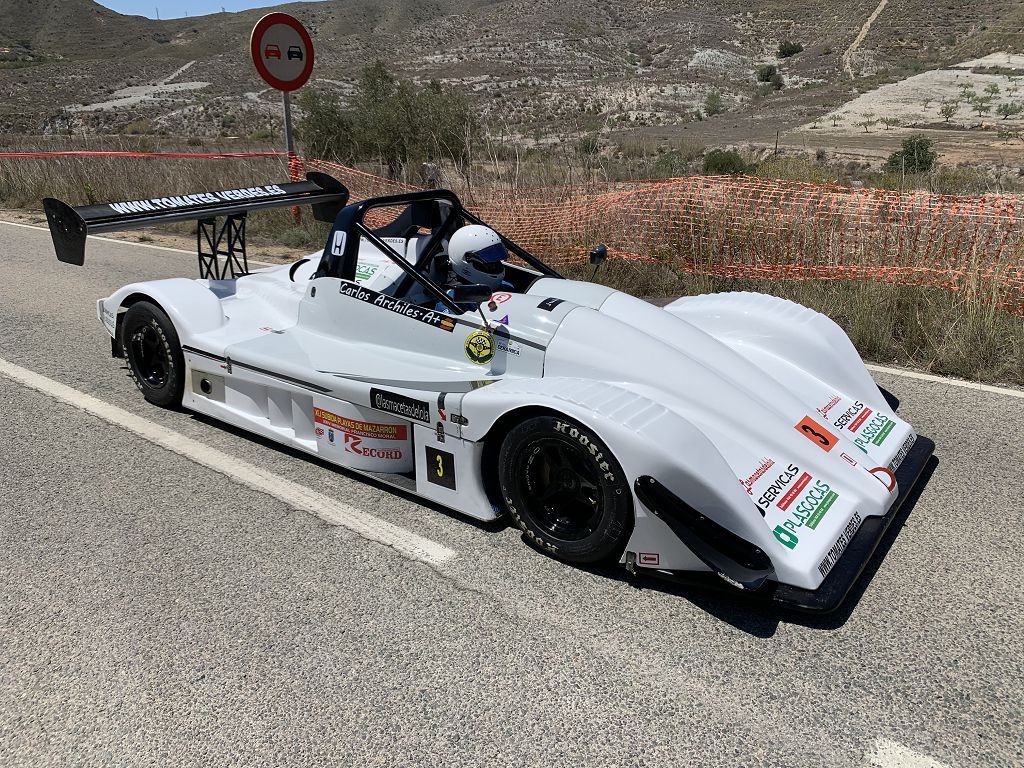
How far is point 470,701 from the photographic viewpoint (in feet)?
8.91

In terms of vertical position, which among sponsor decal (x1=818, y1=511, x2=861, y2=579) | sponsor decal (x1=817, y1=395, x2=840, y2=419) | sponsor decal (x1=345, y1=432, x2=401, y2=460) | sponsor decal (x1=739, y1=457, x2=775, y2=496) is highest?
sponsor decal (x1=817, y1=395, x2=840, y2=419)

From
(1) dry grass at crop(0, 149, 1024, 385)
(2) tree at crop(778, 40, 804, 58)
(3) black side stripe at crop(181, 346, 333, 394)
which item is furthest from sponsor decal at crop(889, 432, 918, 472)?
(2) tree at crop(778, 40, 804, 58)

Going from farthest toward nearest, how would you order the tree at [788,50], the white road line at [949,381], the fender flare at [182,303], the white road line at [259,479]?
1. the tree at [788,50]
2. the white road line at [949,381]
3. the fender flare at [182,303]
4. the white road line at [259,479]

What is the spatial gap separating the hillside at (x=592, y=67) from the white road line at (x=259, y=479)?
2550 cm

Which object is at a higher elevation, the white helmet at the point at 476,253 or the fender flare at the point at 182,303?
the white helmet at the point at 476,253

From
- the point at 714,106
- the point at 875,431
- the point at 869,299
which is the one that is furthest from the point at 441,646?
the point at 714,106

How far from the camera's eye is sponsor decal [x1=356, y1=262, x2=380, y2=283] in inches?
189

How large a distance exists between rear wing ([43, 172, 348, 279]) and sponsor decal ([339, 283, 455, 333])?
1.73 metres

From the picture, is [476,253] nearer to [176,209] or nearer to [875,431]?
[875,431]

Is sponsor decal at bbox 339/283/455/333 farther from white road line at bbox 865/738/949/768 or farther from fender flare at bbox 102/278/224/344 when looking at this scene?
white road line at bbox 865/738/949/768

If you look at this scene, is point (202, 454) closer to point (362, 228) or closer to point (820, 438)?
point (362, 228)

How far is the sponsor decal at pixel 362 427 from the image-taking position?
4004mm

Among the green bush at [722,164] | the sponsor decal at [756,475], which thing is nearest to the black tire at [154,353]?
the sponsor decal at [756,475]

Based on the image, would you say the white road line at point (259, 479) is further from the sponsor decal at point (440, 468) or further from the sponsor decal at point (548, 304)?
the sponsor decal at point (548, 304)
